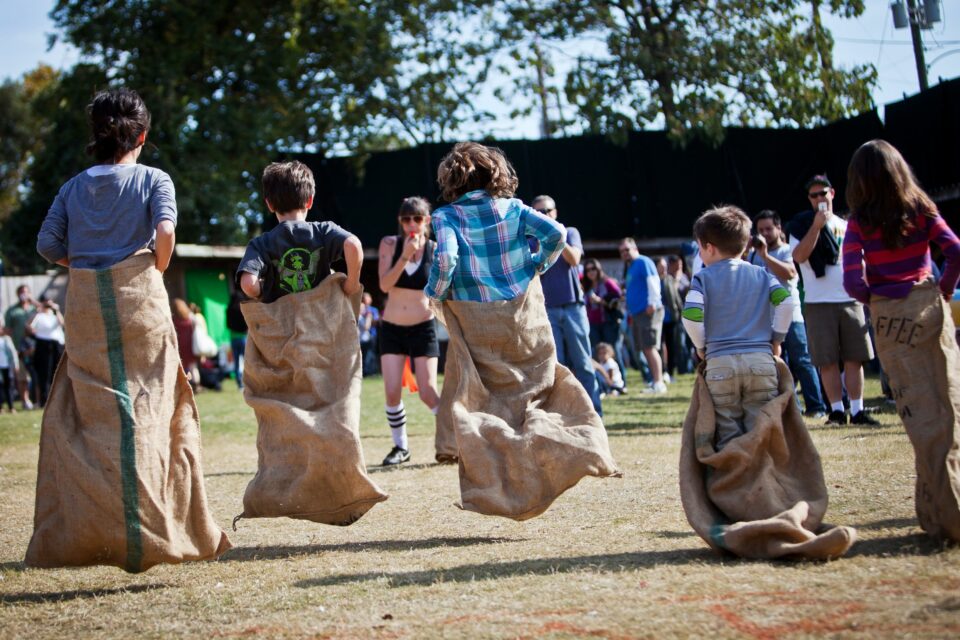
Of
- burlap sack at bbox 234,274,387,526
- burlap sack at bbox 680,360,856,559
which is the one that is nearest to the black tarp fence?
burlap sack at bbox 680,360,856,559

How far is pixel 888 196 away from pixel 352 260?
262cm

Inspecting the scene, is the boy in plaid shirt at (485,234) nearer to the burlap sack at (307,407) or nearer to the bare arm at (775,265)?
the burlap sack at (307,407)

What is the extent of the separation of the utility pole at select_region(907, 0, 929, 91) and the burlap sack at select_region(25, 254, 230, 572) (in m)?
15.2

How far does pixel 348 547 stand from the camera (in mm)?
5367

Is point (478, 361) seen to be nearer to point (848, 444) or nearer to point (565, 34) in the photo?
point (848, 444)

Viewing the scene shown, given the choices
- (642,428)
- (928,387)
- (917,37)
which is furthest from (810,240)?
(917,37)

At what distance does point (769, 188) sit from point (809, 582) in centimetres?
1759

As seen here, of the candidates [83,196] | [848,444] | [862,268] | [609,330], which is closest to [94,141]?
[83,196]

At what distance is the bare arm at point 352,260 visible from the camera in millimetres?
5367

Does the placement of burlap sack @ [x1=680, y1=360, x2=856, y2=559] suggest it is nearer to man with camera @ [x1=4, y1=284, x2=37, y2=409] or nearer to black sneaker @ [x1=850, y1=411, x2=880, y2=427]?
black sneaker @ [x1=850, y1=411, x2=880, y2=427]

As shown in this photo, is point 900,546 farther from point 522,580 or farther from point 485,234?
point 485,234

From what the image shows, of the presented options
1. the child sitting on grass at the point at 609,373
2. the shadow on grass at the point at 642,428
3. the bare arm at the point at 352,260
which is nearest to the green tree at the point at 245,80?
the child sitting on grass at the point at 609,373

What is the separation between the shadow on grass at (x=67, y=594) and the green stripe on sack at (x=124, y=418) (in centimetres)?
16

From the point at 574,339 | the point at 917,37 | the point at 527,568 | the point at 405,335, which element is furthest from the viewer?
the point at 917,37
